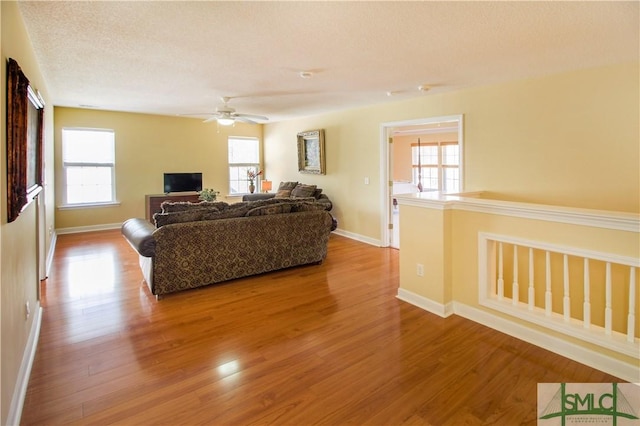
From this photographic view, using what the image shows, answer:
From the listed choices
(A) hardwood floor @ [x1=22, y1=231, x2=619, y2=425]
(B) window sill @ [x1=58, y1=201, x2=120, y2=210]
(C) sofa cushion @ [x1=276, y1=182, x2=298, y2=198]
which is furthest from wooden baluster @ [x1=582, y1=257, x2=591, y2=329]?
(B) window sill @ [x1=58, y1=201, x2=120, y2=210]

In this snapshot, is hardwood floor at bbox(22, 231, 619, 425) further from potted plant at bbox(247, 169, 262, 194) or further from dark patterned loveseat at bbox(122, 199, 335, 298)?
potted plant at bbox(247, 169, 262, 194)

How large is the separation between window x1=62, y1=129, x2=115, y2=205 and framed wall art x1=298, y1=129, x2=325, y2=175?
12.8 feet

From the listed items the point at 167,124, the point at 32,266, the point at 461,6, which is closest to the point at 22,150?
the point at 32,266

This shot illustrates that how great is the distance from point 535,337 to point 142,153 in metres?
7.65

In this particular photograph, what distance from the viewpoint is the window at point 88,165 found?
6883mm

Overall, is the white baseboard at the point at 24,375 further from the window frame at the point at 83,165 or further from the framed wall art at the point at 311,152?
the framed wall art at the point at 311,152

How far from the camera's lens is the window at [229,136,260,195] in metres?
8.86

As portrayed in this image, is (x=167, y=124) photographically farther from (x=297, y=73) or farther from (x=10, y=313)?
(x=10, y=313)

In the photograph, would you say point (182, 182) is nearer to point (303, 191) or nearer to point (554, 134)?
point (303, 191)

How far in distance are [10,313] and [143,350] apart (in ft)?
3.15

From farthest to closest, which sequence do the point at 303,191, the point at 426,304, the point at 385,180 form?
the point at 303,191 → the point at 385,180 → the point at 426,304

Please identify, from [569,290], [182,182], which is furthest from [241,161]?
[569,290]

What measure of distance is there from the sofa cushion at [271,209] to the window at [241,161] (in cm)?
463

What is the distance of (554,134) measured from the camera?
12.7 feet
